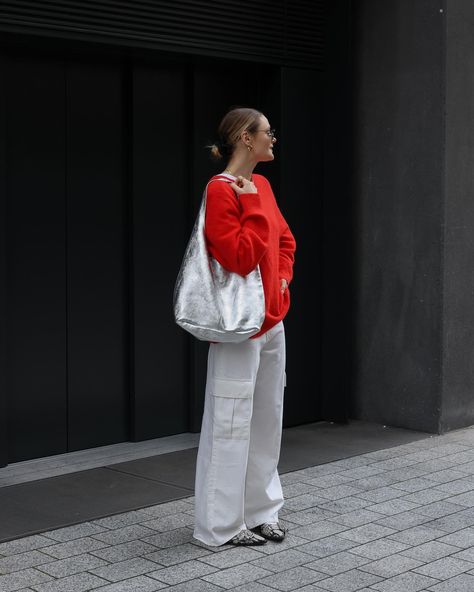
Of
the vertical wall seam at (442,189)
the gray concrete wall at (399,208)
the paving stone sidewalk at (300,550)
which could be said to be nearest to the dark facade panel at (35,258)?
the paving stone sidewalk at (300,550)

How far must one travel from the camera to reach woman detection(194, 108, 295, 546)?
495 cm

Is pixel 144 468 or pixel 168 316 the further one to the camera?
pixel 168 316

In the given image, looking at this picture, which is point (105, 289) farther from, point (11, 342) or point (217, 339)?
point (217, 339)

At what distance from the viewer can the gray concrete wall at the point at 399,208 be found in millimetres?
7770

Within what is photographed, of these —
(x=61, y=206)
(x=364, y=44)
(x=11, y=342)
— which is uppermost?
(x=364, y=44)

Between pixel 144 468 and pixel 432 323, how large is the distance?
2472mm

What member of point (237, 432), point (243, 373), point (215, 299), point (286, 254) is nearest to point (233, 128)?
point (286, 254)

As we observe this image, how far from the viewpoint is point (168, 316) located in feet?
24.7

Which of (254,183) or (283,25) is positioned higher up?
(283,25)

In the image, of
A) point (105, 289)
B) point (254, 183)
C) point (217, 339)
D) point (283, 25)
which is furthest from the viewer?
point (283, 25)

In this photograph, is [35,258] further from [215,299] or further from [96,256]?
[215,299]

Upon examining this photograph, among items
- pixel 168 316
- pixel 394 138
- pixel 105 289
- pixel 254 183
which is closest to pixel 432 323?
pixel 394 138

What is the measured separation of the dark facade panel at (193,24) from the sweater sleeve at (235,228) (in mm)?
1967

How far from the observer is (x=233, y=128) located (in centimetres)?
513
